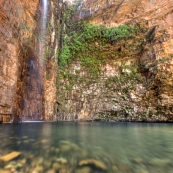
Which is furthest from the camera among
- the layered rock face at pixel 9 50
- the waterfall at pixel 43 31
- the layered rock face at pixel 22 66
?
the waterfall at pixel 43 31

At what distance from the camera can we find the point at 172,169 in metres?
1.73

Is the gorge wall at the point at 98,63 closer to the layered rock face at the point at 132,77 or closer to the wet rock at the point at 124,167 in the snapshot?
the layered rock face at the point at 132,77

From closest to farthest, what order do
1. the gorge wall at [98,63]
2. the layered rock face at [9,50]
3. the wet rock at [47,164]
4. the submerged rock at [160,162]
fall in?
the wet rock at [47,164]
the submerged rock at [160,162]
the layered rock face at [9,50]
the gorge wall at [98,63]

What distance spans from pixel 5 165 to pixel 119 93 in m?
11.4

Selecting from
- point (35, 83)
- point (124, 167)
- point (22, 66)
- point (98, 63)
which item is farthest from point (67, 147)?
point (98, 63)

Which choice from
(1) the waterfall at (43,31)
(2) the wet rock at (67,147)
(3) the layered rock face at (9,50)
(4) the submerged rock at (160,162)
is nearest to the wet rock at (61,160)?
(2) the wet rock at (67,147)

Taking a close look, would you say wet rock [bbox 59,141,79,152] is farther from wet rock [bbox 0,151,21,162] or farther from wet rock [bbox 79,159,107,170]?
wet rock [bbox 0,151,21,162]

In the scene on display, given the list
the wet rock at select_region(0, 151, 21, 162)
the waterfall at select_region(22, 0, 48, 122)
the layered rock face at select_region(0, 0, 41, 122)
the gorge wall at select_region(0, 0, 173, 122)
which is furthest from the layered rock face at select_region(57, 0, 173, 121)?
the wet rock at select_region(0, 151, 21, 162)

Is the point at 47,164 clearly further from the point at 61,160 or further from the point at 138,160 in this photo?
the point at 138,160

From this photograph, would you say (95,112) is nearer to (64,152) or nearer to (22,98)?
(22,98)

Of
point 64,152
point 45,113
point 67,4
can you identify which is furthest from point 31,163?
point 67,4

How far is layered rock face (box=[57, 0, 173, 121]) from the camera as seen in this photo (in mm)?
10930

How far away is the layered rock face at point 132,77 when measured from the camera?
35.9 feet

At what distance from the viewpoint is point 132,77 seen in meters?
12.5
